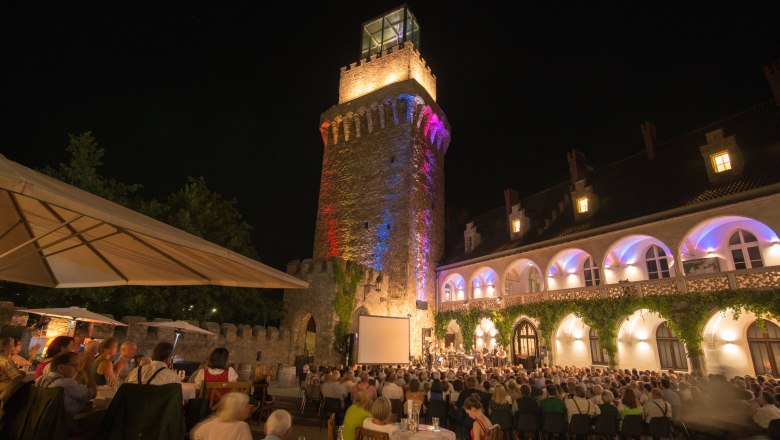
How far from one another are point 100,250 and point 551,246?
19.9 meters

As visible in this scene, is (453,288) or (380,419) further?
(453,288)

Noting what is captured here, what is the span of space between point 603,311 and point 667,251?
12.2 ft

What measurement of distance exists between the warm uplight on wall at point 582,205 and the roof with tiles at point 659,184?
2.10 feet

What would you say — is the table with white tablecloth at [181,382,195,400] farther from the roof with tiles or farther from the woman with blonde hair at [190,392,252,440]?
the roof with tiles

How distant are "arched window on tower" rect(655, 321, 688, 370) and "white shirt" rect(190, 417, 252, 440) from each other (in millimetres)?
18862

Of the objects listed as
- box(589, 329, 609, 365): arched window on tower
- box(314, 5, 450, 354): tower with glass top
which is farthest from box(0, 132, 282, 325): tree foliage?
box(589, 329, 609, 365): arched window on tower

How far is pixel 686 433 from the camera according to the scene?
8.91 m

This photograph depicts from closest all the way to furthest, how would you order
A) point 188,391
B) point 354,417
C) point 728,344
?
point 354,417 < point 188,391 < point 728,344

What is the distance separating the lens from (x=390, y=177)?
83.1 feet

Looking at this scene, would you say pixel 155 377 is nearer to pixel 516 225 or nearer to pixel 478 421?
pixel 478 421

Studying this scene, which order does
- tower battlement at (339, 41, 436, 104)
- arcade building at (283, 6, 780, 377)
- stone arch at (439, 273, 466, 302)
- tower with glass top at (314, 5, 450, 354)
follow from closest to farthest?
1. arcade building at (283, 6, 780, 377)
2. tower with glass top at (314, 5, 450, 354)
3. stone arch at (439, 273, 466, 302)
4. tower battlement at (339, 41, 436, 104)

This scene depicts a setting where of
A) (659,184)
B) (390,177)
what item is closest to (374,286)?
(390,177)

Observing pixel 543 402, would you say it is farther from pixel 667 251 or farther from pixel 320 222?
pixel 320 222

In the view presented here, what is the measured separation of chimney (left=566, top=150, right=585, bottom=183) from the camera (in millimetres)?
22938
